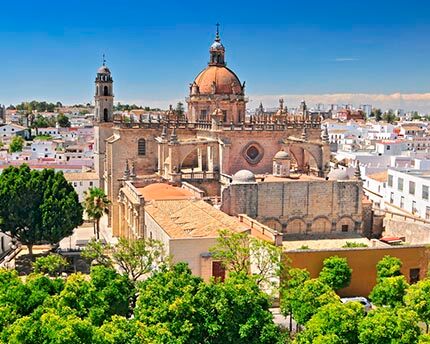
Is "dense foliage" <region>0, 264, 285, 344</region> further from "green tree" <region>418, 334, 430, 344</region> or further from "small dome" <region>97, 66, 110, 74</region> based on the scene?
"small dome" <region>97, 66, 110, 74</region>

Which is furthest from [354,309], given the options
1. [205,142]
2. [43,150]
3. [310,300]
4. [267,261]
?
[43,150]

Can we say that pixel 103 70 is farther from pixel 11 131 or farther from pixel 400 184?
pixel 11 131

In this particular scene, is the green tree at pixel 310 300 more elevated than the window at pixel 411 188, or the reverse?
the window at pixel 411 188

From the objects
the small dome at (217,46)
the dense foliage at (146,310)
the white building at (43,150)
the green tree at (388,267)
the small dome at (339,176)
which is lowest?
the green tree at (388,267)

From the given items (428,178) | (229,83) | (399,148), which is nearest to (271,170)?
(229,83)

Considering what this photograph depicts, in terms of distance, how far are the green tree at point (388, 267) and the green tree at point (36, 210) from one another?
20.9 metres

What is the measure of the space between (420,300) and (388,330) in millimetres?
4961

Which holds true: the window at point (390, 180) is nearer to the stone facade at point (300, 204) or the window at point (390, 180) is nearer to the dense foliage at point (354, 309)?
the stone facade at point (300, 204)

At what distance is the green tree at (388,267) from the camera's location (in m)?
27.8

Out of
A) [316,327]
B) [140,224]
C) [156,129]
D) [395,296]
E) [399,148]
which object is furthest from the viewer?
[399,148]

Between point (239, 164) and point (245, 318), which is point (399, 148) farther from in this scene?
point (245, 318)

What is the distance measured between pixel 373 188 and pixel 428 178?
393 inches

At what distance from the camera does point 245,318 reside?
2028cm

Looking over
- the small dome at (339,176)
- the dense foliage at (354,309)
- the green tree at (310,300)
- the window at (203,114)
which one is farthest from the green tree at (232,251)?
the window at (203,114)
